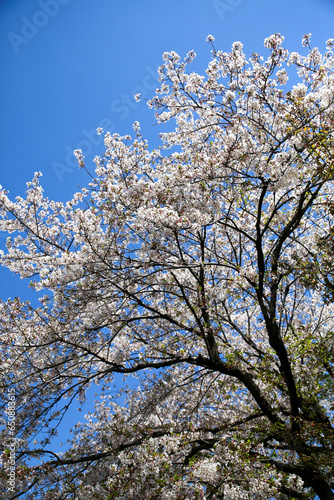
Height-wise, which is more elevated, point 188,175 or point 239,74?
point 239,74

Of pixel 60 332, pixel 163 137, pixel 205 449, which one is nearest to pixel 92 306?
pixel 60 332

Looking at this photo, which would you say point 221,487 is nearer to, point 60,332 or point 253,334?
point 60,332

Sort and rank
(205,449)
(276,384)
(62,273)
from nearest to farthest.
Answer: (276,384)
(62,273)
(205,449)

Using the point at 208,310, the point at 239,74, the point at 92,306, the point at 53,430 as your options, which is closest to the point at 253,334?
the point at 208,310

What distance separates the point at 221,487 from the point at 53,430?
9.48 feet

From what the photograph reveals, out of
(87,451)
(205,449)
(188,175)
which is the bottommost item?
(205,449)

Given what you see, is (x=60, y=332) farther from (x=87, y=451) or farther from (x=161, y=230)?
(x=161, y=230)

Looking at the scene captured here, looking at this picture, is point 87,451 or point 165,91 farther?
point 165,91

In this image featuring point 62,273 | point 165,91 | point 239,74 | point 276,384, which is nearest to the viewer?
point 276,384

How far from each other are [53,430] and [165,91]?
7073mm

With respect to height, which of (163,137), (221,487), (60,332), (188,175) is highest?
(163,137)

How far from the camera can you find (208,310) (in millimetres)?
6312

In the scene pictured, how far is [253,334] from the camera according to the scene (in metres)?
9.33

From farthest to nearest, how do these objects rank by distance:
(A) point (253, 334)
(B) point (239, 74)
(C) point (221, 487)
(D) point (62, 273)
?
(A) point (253, 334) → (B) point (239, 74) → (D) point (62, 273) → (C) point (221, 487)
